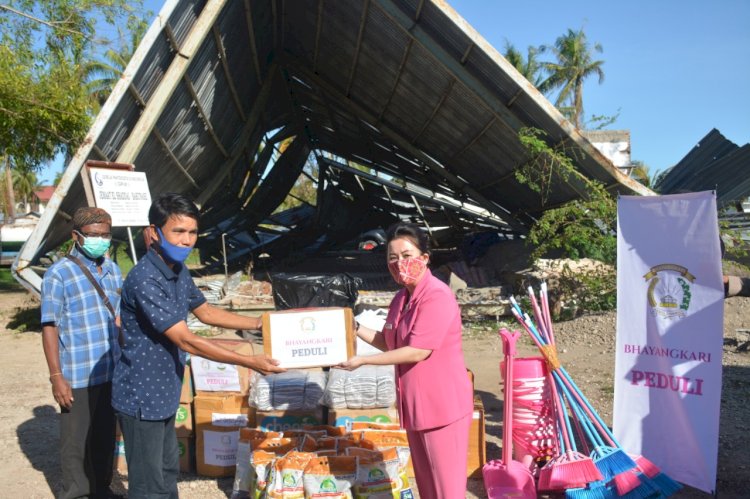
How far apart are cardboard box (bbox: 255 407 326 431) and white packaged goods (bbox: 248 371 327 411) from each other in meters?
0.03

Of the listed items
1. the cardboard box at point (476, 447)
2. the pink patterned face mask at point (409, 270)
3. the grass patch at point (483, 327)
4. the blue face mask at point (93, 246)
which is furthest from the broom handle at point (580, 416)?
the grass patch at point (483, 327)

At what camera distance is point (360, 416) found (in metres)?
4.29

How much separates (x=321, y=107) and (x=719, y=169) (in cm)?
806

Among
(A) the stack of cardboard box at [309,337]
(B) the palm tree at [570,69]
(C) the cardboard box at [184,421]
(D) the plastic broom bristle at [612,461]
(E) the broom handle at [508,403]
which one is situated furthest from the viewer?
(B) the palm tree at [570,69]

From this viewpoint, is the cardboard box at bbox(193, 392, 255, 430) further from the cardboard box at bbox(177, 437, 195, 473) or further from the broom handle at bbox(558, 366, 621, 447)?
the broom handle at bbox(558, 366, 621, 447)

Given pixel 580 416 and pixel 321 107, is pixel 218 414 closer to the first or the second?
pixel 580 416

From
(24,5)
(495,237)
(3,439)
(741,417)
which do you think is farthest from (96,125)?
(495,237)

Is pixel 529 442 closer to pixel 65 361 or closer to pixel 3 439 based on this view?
pixel 65 361

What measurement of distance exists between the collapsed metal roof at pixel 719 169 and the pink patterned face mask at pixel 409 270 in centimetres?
879

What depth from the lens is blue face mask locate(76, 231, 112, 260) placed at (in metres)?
3.78

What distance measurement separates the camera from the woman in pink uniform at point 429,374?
8.96 ft

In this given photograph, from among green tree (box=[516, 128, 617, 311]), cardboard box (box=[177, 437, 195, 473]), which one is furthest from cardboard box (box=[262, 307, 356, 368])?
green tree (box=[516, 128, 617, 311])

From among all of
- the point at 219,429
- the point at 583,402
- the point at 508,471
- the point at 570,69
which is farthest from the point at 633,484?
the point at 570,69

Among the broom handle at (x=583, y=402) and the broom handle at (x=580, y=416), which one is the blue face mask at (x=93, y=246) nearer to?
the broom handle at (x=583, y=402)
